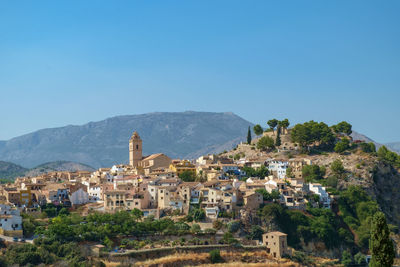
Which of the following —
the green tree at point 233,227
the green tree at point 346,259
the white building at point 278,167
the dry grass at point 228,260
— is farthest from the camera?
the white building at point 278,167

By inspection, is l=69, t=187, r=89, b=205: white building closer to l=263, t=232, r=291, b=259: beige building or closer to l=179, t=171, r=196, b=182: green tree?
l=179, t=171, r=196, b=182: green tree

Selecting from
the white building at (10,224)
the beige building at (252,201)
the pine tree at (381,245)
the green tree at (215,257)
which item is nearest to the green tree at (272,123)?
the beige building at (252,201)

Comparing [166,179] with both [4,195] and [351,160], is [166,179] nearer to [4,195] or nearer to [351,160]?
[4,195]

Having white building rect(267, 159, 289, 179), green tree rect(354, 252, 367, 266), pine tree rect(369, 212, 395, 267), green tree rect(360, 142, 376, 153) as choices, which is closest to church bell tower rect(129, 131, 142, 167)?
white building rect(267, 159, 289, 179)

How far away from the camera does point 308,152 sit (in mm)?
83812

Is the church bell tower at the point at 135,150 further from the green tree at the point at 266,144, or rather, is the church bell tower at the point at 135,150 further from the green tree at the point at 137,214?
the green tree at the point at 137,214

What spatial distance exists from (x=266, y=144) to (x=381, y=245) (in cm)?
5199

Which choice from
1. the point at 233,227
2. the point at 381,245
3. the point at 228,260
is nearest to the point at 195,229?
the point at 233,227

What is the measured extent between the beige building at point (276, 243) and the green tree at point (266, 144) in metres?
33.7

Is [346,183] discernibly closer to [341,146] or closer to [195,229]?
[341,146]

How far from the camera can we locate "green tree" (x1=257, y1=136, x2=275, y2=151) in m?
87.0

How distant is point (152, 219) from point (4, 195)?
15.6 meters

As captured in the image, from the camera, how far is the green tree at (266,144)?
8696cm

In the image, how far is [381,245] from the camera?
35312 mm
